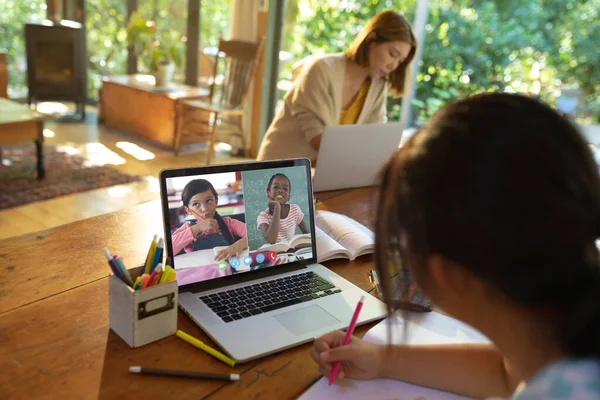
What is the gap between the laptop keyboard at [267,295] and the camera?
1.02 m

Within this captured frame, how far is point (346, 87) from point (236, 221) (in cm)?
120

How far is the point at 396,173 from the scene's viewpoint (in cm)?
59

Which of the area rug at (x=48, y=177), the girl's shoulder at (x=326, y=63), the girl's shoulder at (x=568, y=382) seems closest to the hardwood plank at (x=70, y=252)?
the girl's shoulder at (x=568, y=382)

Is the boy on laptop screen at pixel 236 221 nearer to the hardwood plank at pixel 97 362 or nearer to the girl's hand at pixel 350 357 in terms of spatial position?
the hardwood plank at pixel 97 362

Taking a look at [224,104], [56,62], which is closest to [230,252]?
[224,104]

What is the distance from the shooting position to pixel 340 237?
1388 millimetres

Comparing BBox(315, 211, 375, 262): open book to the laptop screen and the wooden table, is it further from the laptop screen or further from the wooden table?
the wooden table

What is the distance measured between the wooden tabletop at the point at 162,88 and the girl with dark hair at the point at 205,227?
3.63 metres

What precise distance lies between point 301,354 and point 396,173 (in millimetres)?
475

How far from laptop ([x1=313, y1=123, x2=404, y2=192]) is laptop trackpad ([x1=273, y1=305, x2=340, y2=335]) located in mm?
729

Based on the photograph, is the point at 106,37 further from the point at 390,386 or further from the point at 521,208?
the point at 521,208

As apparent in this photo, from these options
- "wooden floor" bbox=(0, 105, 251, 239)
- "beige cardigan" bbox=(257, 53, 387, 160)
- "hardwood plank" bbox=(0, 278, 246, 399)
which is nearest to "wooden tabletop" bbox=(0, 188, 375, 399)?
"hardwood plank" bbox=(0, 278, 246, 399)

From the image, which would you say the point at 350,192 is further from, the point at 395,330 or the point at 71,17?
the point at 71,17

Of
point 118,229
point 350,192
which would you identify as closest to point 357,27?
point 350,192
